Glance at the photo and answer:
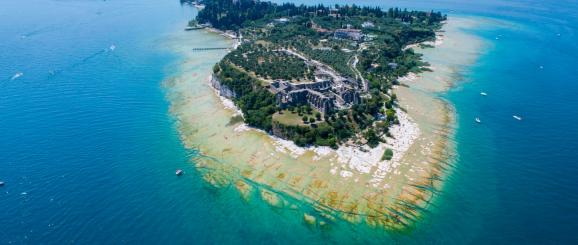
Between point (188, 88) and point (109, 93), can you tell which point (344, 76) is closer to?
point (188, 88)

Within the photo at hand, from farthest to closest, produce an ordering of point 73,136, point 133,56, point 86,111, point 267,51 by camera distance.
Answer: point 133,56, point 267,51, point 86,111, point 73,136

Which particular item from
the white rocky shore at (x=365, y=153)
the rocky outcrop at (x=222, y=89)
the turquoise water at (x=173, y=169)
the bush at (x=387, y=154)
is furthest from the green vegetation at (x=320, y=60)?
the turquoise water at (x=173, y=169)

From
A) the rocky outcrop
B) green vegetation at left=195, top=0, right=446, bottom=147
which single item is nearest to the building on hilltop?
green vegetation at left=195, top=0, right=446, bottom=147

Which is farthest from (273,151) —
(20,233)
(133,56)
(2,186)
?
(133,56)

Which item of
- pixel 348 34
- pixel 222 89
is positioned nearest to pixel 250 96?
pixel 222 89

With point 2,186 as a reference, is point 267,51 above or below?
above

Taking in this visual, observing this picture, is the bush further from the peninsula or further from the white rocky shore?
the white rocky shore
